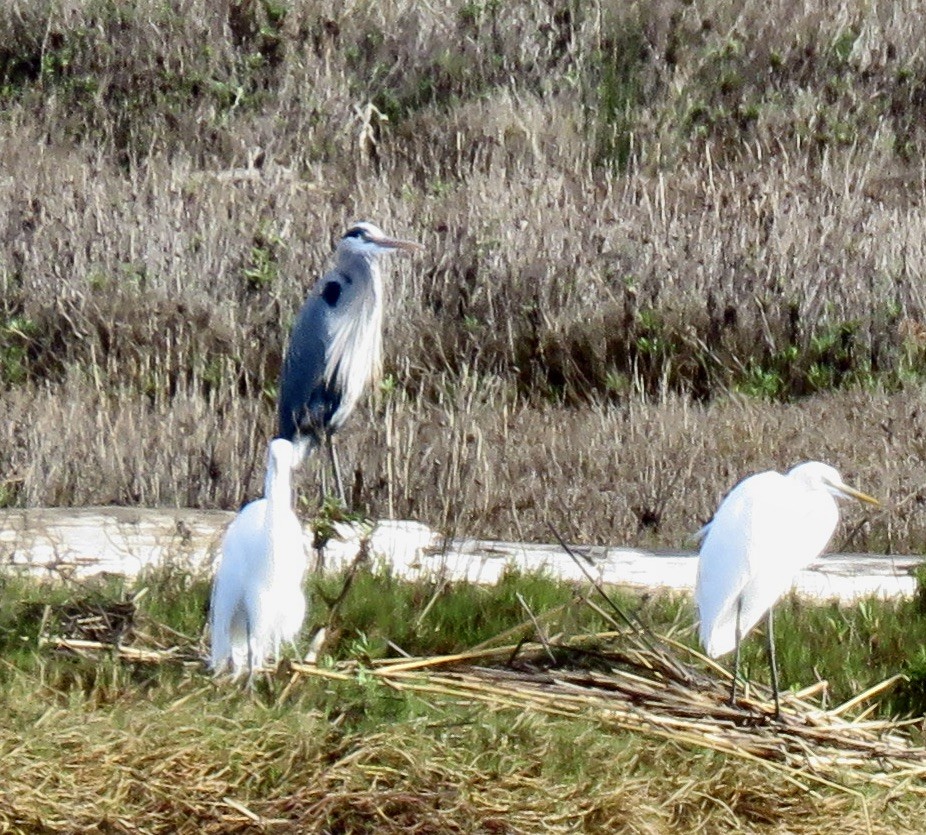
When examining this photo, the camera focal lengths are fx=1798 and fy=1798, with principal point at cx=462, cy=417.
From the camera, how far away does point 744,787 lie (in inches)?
163

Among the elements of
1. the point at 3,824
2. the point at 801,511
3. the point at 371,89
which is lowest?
the point at 3,824

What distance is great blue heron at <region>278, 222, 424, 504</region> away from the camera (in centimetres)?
832

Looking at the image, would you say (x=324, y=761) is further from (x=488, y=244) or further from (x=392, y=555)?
(x=488, y=244)

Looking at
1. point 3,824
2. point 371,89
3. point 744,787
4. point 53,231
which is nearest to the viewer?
point 3,824

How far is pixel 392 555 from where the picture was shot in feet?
19.9

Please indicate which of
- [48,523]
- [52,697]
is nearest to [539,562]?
[48,523]

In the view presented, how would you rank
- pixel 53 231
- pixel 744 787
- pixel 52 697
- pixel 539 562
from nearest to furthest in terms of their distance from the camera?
pixel 744 787, pixel 52 697, pixel 539 562, pixel 53 231

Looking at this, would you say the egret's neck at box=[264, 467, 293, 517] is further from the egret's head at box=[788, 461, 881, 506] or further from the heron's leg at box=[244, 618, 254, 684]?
the egret's head at box=[788, 461, 881, 506]

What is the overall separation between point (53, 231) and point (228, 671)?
7452mm

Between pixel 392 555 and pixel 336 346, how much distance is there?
2625 mm

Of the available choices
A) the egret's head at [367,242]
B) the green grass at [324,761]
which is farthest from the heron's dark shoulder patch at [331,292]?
the green grass at [324,761]

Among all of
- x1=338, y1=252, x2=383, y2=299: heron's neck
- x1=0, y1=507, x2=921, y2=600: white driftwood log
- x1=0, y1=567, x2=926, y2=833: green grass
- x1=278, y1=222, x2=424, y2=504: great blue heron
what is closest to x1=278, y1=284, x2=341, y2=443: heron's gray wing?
x1=278, y1=222, x2=424, y2=504: great blue heron

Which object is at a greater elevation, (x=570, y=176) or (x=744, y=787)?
(x=570, y=176)

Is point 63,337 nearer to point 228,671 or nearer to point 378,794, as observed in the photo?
point 228,671
